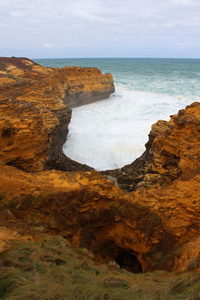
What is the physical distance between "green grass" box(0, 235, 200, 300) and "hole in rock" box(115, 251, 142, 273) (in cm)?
245

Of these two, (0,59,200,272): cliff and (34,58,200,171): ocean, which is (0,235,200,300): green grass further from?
(34,58,200,171): ocean

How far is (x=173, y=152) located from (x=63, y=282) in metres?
5.48

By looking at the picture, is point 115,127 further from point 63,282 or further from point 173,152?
point 63,282

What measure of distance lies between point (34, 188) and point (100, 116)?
13666 millimetres

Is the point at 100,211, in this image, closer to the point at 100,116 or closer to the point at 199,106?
the point at 199,106

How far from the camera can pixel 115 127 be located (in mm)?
16078

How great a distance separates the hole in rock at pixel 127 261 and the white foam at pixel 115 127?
557cm

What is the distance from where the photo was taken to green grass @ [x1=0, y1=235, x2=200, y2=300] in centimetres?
243

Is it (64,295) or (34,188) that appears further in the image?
(34,188)

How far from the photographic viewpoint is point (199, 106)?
7.21 meters

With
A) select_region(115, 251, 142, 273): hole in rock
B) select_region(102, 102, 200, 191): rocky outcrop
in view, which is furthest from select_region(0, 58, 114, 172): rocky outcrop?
select_region(115, 251, 142, 273): hole in rock

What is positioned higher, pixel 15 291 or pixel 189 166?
pixel 189 166

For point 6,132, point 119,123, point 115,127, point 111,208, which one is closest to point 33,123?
point 6,132

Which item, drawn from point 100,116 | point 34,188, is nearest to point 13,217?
point 34,188
